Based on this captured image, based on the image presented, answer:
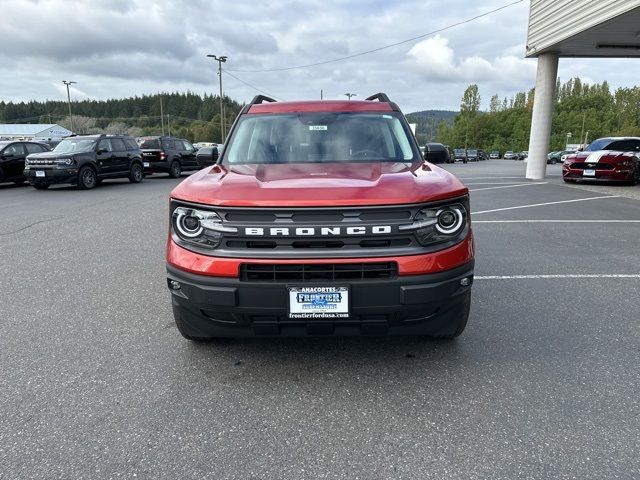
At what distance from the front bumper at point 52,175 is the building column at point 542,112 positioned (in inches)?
646

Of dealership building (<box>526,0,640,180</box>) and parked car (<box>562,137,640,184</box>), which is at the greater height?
dealership building (<box>526,0,640,180</box>)

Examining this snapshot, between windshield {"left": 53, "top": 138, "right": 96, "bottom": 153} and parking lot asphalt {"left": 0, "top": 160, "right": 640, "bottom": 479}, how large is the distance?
1153cm

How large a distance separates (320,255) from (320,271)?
0.09 m

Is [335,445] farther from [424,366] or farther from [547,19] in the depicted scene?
[547,19]

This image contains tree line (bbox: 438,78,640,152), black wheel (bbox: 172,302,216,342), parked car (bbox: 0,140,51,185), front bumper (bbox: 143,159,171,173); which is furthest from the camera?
tree line (bbox: 438,78,640,152)

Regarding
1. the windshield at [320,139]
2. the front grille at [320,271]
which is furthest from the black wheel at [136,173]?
the front grille at [320,271]

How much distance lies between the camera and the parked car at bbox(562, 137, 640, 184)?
14625 mm

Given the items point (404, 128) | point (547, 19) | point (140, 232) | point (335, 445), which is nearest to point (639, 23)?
point (547, 19)

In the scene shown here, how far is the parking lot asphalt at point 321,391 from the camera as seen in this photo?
86.5 inches

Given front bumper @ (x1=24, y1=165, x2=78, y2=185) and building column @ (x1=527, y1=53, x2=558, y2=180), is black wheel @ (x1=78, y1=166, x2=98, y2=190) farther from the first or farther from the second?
building column @ (x1=527, y1=53, x2=558, y2=180)

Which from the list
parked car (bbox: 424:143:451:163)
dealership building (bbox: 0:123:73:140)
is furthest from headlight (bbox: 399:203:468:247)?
dealership building (bbox: 0:123:73:140)

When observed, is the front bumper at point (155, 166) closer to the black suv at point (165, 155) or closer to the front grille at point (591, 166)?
the black suv at point (165, 155)

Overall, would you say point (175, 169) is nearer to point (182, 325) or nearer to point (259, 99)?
point (259, 99)

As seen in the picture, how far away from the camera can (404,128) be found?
4.12 meters
